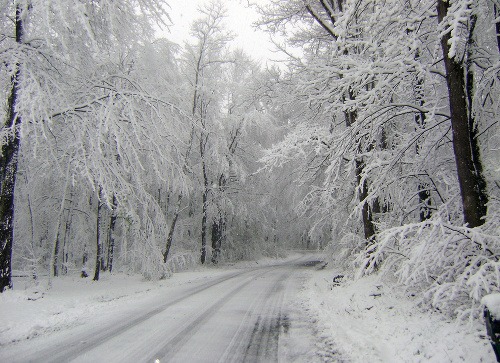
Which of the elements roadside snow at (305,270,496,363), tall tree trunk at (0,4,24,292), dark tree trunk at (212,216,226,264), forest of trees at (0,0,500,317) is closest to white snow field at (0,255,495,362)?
roadside snow at (305,270,496,363)

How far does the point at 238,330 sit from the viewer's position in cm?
594

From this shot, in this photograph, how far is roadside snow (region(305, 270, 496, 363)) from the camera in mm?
4062

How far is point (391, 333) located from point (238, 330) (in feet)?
9.02

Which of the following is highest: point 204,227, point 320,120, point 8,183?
point 320,120

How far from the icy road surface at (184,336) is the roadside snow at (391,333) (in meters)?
0.53

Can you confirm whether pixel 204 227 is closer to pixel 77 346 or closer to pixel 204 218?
pixel 204 218

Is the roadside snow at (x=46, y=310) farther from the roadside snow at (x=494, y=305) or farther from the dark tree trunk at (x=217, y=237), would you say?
the dark tree trunk at (x=217, y=237)

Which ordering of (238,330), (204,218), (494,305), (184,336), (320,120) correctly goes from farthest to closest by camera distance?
(204,218), (320,120), (238,330), (184,336), (494,305)

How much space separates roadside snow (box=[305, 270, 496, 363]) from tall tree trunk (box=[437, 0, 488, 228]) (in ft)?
5.82

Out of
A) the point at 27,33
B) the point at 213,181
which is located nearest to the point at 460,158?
the point at 27,33

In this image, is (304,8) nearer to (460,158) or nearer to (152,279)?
(460,158)

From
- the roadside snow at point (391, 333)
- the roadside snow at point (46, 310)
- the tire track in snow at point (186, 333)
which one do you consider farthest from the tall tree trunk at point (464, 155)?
the roadside snow at point (46, 310)

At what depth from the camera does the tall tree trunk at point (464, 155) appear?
5.10m

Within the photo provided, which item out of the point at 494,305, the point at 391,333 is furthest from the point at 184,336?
the point at 494,305
